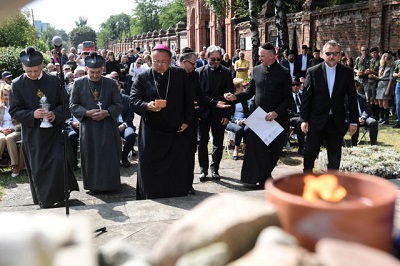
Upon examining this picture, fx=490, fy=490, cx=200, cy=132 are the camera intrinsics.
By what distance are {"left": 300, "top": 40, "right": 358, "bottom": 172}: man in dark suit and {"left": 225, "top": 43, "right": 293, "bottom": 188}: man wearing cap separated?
59 cm

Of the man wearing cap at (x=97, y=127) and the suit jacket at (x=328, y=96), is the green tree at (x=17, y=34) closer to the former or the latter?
the man wearing cap at (x=97, y=127)

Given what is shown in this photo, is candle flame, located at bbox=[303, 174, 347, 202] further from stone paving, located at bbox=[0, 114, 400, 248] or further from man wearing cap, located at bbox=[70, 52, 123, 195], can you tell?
man wearing cap, located at bbox=[70, 52, 123, 195]

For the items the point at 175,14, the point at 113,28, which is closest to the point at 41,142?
the point at 175,14

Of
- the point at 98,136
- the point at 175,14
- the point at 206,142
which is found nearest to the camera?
the point at 98,136

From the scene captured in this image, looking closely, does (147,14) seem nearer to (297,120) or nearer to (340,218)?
(297,120)

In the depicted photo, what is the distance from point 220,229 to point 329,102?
5068mm

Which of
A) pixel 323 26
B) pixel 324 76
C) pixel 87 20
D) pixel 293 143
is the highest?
pixel 87 20

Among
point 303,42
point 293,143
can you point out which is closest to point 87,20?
point 303,42

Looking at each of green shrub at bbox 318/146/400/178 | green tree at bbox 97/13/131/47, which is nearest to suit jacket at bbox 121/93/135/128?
green shrub at bbox 318/146/400/178

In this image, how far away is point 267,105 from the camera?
23.4 feet

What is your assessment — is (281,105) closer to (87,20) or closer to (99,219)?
(99,219)

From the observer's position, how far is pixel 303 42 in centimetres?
2139

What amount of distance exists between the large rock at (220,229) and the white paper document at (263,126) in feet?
17.5

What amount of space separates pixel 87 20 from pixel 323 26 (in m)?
134
